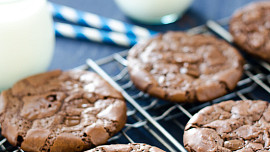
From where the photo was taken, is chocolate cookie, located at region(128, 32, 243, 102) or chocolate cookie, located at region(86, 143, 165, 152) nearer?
chocolate cookie, located at region(86, 143, 165, 152)

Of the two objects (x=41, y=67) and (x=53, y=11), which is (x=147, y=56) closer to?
(x=41, y=67)

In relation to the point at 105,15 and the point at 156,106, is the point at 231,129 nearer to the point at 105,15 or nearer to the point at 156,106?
the point at 156,106

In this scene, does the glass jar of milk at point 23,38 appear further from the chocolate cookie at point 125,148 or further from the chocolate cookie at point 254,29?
the chocolate cookie at point 254,29

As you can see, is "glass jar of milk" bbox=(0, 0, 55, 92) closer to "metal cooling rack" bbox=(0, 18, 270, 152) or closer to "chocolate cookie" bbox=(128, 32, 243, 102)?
"metal cooling rack" bbox=(0, 18, 270, 152)

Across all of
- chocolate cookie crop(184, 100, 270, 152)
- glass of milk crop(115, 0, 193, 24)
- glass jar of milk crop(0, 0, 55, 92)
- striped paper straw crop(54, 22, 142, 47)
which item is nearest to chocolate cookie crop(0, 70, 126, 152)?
glass jar of milk crop(0, 0, 55, 92)

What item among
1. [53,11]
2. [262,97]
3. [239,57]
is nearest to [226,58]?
[239,57]

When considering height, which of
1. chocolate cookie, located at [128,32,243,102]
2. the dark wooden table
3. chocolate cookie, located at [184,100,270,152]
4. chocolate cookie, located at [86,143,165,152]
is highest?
the dark wooden table
